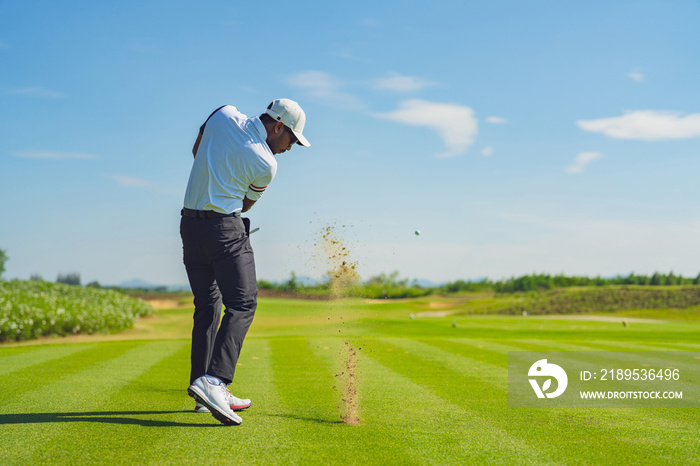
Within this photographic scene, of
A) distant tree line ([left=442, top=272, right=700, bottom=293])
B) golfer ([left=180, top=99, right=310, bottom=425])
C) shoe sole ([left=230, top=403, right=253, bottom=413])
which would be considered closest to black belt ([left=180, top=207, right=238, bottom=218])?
golfer ([left=180, top=99, right=310, bottom=425])

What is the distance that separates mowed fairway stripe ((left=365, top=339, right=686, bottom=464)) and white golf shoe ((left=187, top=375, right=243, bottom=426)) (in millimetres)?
1845

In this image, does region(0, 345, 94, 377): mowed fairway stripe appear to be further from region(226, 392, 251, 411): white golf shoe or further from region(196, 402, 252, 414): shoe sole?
region(226, 392, 251, 411): white golf shoe

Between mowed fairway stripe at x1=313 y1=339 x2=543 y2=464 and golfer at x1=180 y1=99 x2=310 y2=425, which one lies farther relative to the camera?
golfer at x1=180 y1=99 x2=310 y2=425

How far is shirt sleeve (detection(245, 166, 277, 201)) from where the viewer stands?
4.23 metres

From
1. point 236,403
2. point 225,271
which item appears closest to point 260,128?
point 225,271

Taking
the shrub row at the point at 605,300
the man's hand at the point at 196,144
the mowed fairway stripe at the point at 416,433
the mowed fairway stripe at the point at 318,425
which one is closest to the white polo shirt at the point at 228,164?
the man's hand at the point at 196,144

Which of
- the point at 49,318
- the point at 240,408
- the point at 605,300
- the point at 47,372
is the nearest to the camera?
the point at 240,408

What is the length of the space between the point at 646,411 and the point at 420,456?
256 cm

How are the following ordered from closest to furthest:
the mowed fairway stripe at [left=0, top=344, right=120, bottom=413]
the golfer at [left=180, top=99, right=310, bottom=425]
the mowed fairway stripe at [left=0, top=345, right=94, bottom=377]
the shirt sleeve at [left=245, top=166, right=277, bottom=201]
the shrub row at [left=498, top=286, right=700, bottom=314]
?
the golfer at [left=180, top=99, right=310, bottom=425]
the shirt sleeve at [left=245, top=166, right=277, bottom=201]
the mowed fairway stripe at [left=0, top=344, right=120, bottom=413]
the mowed fairway stripe at [left=0, top=345, right=94, bottom=377]
the shrub row at [left=498, top=286, right=700, bottom=314]

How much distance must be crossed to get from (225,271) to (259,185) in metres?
0.69

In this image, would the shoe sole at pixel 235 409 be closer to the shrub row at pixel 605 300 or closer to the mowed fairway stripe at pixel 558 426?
the mowed fairway stripe at pixel 558 426

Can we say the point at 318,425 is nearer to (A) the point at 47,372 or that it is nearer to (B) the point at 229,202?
(B) the point at 229,202

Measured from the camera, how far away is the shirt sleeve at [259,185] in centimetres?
423

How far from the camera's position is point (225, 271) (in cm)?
418
